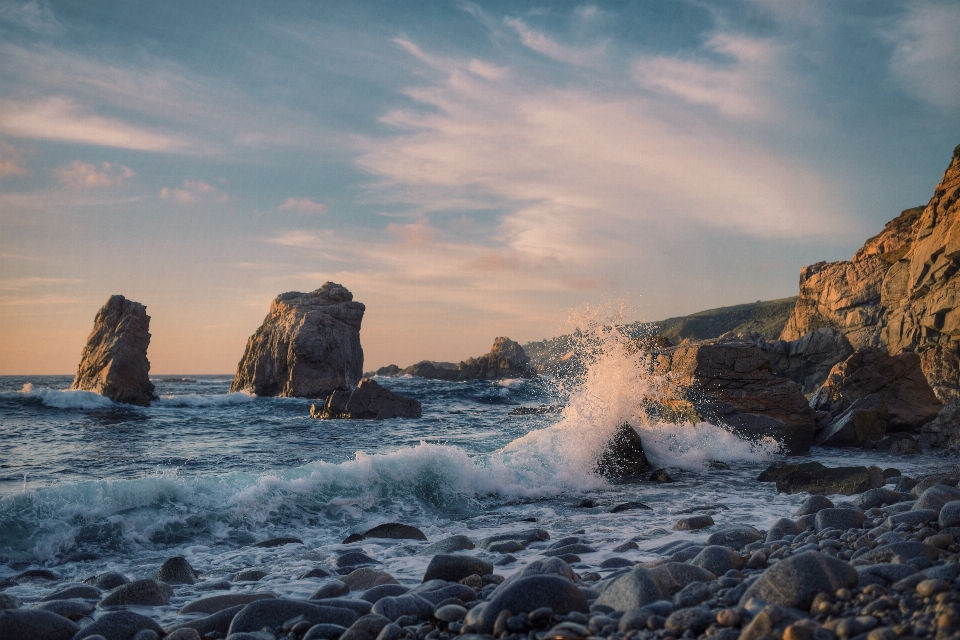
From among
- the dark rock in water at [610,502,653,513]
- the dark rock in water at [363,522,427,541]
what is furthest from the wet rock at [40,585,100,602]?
the dark rock in water at [610,502,653,513]

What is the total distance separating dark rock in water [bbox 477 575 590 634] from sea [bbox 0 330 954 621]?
2154 millimetres

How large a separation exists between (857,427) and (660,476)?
21.6ft

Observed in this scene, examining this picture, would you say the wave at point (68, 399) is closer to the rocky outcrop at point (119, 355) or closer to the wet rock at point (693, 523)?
the rocky outcrop at point (119, 355)

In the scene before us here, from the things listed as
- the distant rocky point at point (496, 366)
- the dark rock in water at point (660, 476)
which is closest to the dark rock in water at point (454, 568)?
the dark rock in water at point (660, 476)

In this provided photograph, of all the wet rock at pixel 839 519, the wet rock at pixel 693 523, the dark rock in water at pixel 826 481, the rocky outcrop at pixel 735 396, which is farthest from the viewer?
the rocky outcrop at pixel 735 396

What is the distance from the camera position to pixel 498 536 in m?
7.08

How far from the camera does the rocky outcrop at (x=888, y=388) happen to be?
52.5 feet

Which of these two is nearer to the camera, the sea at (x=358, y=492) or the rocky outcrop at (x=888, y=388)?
the sea at (x=358, y=492)

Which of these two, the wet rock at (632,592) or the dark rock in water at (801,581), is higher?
the dark rock in water at (801,581)

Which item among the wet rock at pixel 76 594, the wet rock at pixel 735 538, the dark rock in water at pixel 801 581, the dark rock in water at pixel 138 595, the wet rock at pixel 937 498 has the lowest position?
the wet rock at pixel 76 594

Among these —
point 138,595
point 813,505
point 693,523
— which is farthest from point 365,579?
point 813,505

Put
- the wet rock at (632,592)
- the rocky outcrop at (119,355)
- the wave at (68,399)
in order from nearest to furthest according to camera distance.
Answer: the wet rock at (632,592), the wave at (68,399), the rocky outcrop at (119,355)

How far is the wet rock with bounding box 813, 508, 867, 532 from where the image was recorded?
6027 millimetres

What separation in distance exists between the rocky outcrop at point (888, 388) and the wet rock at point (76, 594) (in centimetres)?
1703
